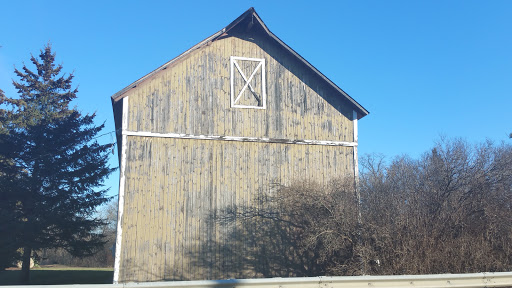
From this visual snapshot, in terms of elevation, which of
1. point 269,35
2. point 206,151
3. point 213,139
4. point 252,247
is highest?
point 269,35

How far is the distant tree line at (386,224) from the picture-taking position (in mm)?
10023

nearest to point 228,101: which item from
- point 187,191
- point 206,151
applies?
point 206,151

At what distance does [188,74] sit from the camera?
573 inches

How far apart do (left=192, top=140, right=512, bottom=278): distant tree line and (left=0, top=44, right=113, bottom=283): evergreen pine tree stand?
13.2m

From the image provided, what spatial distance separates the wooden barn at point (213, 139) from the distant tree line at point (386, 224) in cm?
81

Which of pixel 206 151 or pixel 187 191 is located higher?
pixel 206 151

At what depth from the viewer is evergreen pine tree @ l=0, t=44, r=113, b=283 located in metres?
22.6

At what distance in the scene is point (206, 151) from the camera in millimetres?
14109

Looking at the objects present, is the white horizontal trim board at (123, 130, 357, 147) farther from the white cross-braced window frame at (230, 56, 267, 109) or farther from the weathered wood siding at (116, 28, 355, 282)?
the white cross-braced window frame at (230, 56, 267, 109)

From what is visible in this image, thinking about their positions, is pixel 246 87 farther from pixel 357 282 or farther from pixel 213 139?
pixel 357 282

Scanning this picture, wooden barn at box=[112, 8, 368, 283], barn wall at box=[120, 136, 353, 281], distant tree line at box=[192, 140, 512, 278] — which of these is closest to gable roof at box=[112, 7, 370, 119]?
wooden barn at box=[112, 8, 368, 283]

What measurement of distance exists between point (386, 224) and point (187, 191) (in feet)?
20.4

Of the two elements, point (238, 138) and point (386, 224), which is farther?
point (238, 138)

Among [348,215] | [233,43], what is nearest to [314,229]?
[348,215]
